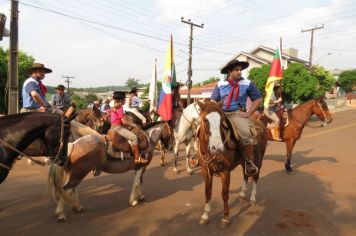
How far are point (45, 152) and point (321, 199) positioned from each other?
5.70 metres

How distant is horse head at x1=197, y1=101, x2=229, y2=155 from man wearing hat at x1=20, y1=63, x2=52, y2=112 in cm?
339

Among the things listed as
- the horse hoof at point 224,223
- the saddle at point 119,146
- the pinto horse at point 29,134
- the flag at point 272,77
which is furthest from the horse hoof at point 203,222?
the flag at point 272,77

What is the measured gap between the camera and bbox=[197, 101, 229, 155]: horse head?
4.49m

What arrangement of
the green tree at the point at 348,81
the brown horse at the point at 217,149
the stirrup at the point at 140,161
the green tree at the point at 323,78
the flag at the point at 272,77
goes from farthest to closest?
the green tree at the point at 348,81 < the green tree at the point at 323,78 < the flag at the point at 272,77 < the stirrup at the point at 140,161 < the brown horse at the point at 217,149

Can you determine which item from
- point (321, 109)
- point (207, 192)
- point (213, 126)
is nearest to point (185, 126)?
point (207, 192)

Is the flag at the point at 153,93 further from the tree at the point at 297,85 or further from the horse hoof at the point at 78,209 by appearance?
the tree at the point at 297,85

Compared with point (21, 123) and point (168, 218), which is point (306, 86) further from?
point (21, 123)

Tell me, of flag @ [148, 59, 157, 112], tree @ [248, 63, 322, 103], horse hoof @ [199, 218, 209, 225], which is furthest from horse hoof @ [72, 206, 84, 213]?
tree @ [248, 63, 322, 103]

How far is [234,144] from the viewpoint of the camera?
530 cm

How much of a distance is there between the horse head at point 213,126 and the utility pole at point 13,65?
8.26 meters

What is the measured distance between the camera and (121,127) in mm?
6477

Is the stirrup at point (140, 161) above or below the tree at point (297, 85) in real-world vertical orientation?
below

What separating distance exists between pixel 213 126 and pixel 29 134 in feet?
8.60

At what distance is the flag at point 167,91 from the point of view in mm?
9430
